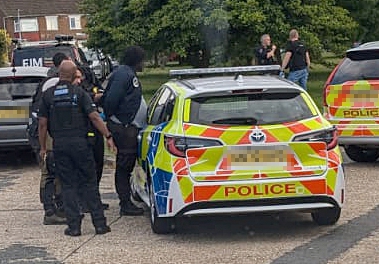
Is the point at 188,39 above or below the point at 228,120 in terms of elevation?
below

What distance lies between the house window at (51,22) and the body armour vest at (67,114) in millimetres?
85658

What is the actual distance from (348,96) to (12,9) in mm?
84111

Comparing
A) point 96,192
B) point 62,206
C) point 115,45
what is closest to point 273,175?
point 96,192

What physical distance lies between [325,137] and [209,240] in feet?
4.58

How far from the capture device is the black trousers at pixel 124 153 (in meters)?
8.82

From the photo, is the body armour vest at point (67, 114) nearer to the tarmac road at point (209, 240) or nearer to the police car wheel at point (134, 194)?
the tarmac road at point (209, 240)

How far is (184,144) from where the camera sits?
7.37 metres

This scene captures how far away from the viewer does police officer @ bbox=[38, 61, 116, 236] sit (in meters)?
7.88

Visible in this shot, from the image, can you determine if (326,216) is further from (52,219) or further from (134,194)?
(52,219)

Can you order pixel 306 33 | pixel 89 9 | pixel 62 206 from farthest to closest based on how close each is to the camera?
pixel 89 9 → pixel 306 33 → pixel 62 206

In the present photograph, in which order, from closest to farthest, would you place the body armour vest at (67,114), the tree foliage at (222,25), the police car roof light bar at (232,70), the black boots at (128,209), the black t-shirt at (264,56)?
the body armour vest at (67,114) < the police car roof light bar at (232,70) < the black boots at (128,209) < the black t-shirt at (264,56) < the tree foliage at (222,25)

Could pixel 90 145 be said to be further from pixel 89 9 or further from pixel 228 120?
pixel 89 9

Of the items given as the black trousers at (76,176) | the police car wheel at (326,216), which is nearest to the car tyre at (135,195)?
the black trousers at (76,176)

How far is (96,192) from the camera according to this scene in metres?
8.12
